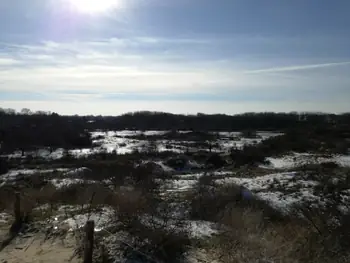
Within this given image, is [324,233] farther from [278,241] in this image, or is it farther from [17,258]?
[17,258]

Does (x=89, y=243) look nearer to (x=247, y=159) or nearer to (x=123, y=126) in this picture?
(x=247, y=159)

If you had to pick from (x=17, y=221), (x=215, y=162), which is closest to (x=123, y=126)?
(x=215, y=162)

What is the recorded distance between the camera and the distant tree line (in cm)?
6912

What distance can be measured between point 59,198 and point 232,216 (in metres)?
6.61

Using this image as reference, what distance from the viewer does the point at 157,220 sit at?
827cm

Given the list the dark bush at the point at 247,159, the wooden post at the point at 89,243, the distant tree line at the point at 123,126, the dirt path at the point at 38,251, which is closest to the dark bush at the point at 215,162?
the dark bush at the point at 247,159

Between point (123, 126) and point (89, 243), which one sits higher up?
point (89, 243)

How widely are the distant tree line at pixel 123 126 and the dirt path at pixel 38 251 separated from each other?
5589 centimetres

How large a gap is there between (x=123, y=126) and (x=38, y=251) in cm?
12614

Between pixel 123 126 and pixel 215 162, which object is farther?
pixel 123 126

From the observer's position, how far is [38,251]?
781cm

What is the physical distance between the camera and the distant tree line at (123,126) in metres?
69.1

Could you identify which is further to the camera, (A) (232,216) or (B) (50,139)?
(B) (50,139)

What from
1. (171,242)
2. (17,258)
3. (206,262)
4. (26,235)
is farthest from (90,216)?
(206,262)
